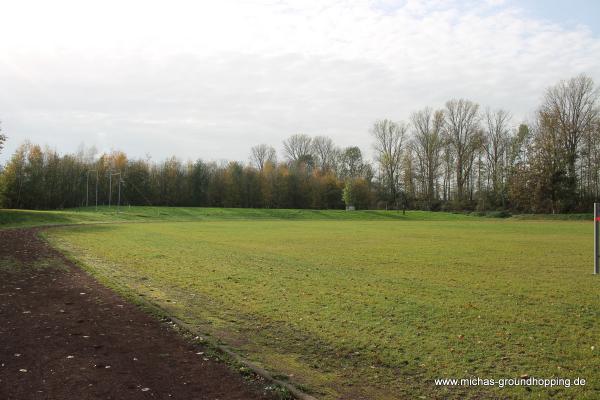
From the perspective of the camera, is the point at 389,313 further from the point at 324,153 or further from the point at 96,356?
the point at 324,153

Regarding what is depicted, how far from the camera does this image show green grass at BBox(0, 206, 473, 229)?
53.0 metres

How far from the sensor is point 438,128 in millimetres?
98312

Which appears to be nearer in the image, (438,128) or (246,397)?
(246,397)

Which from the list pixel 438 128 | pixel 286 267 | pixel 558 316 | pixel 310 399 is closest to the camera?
pixel 310 399

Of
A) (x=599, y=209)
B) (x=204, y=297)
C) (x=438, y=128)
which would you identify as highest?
(x=438, y=128)

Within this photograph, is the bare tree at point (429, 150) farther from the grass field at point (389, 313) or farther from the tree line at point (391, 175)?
the grass field at point (389, 313)

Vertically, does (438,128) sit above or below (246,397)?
above

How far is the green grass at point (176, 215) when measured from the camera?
53031 millimetres

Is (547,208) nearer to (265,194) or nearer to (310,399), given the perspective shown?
(265,194)

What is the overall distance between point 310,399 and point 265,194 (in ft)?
323

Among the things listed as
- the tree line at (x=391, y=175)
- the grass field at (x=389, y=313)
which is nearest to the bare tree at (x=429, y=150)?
the tree line at (x=391, y=175)

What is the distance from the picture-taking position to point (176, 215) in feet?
240

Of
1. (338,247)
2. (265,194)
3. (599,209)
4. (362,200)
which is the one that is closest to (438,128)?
(362,200)

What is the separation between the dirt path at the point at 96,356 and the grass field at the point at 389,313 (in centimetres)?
88
